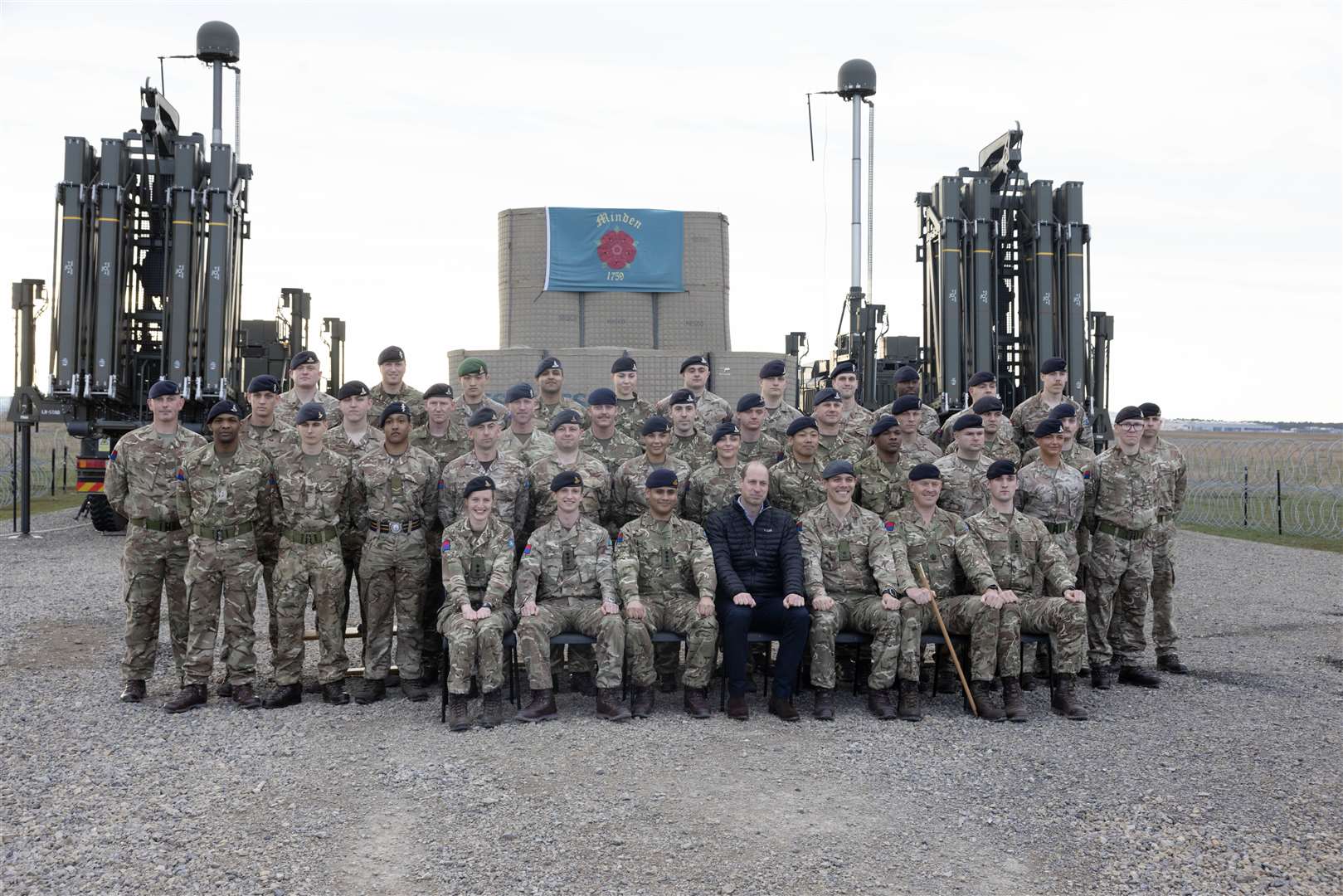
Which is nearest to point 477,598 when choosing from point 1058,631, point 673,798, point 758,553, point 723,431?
point 758,553

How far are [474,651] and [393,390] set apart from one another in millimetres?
2423

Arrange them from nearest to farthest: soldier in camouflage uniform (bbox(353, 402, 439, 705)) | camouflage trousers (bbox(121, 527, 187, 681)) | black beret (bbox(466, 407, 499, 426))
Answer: camouflage trousers (bbox(121, 527, 187, 681))
soldier in camouflage uniform (bbox(353, 402, 439, 705))
black beret (bbox(466, 407, 499, 426))

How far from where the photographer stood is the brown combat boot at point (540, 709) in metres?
5.38

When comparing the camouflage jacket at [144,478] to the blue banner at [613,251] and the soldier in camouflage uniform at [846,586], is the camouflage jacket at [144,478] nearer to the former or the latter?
the soldier in camouflage uniform at [846,586]

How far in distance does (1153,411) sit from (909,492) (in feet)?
6.59

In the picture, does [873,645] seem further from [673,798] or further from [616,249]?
[616,249]

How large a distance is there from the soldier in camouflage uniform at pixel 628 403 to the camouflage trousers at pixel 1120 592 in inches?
117

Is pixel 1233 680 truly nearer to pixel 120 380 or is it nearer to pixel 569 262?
pixel 569 262

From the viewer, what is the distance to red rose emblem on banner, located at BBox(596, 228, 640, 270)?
1116 cm

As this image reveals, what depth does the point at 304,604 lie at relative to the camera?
18.9 feet

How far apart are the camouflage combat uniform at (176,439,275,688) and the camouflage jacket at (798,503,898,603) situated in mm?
3007

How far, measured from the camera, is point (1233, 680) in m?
6.41

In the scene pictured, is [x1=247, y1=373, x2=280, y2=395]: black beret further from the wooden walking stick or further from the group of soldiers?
the wooden walking stick

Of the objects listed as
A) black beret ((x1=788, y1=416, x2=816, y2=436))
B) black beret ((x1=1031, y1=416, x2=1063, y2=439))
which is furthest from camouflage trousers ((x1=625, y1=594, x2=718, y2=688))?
black beret ((x1=1031, y1=416, x2=1063, y2=439))
